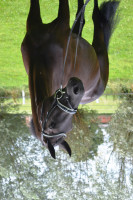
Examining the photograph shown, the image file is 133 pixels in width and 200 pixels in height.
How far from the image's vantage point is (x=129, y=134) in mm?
3068

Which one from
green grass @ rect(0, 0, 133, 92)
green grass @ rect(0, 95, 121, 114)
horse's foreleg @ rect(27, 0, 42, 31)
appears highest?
horse's foreleg @ rect(27, 0, 42, 31)

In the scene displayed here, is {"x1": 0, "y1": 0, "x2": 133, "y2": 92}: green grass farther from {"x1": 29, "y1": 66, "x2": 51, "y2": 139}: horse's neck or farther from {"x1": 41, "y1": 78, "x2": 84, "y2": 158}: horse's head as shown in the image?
{"x1": 41, "y1": 78, "x2": 84, "y2": 158}: horse's head

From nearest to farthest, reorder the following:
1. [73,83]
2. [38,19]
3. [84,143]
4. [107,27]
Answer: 1. [73,83]
2. [38,19]
3. [107,27]
4. [84,143]

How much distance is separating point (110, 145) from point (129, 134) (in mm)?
379

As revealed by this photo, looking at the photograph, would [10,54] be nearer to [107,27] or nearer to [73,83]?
[107,27]

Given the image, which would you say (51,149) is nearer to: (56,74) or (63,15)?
(56,74)

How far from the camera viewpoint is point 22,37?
2.95 m

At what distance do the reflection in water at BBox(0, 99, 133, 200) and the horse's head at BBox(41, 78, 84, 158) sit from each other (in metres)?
2.31

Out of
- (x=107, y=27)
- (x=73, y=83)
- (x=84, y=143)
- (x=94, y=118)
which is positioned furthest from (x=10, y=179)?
(x=73, y=83)

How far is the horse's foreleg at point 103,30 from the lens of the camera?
1405mm

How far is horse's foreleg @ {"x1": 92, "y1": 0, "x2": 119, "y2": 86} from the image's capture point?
1.41 m

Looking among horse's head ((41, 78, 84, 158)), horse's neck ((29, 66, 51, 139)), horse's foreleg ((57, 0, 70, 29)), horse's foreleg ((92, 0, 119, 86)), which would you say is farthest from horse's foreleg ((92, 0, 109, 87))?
horse's head ((41, 78, 84, 158))

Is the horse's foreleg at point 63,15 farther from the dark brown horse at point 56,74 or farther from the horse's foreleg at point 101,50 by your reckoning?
the horse's foreleg at point 101,50

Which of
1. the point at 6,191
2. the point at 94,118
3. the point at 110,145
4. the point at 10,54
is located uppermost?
the point at 10,54
